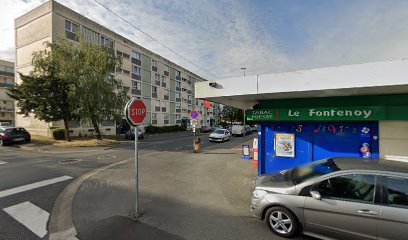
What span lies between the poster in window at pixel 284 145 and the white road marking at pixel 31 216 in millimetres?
6808

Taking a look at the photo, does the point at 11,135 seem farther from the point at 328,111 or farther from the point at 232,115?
the point at 232,115

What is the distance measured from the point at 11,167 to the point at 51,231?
7.65m

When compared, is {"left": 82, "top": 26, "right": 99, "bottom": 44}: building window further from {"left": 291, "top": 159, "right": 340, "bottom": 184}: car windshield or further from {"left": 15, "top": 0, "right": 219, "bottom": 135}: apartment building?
{"left": 291, "top": 159, "right": 340, "bottom": 184}: car windshield

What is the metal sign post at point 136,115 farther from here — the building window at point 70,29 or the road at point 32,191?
the building window at point 70,29

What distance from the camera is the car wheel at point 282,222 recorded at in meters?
3.88

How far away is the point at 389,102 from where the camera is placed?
611 cm

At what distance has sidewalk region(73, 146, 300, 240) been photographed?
4.12 m

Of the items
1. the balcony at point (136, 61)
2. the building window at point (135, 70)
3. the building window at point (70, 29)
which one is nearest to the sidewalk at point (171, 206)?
the building window at point (70, 29)

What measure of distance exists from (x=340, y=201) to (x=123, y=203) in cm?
482

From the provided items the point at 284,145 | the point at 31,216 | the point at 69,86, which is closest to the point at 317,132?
the point at 284,145

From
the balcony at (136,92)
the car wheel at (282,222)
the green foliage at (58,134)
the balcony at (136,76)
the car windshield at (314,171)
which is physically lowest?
the car wheel at (282,222)

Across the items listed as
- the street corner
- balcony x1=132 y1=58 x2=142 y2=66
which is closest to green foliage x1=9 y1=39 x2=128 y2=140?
the street corner

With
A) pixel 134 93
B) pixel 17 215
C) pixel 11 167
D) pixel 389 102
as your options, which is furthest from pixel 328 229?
pixel 134 93

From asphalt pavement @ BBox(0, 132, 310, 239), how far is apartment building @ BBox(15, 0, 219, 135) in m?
17.2
